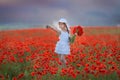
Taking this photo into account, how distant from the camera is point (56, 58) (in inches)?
291

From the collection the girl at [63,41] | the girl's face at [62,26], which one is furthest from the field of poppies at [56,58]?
the girl's face at [62,26]

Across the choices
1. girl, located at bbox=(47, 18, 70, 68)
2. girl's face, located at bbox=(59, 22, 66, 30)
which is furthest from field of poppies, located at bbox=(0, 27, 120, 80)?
girl's face, located at bbox=(59, 22, 66, 30)

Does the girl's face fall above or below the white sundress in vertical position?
above

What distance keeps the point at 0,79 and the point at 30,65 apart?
3.92ft

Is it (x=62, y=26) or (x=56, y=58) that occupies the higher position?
(x=62, y=26)

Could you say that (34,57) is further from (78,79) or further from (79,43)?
(79,43)

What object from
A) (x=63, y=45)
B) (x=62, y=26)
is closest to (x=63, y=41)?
(x=63, y=45)

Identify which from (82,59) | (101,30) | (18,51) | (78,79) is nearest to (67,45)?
(82,59)

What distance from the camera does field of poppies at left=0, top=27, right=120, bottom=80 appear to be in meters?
5.92

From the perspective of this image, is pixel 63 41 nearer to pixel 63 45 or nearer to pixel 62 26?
pixel 63 45

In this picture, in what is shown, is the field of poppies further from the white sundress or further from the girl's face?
the girl's face

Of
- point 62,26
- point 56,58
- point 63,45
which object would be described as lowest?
point 56,58

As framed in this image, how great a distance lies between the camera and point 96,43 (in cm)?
913

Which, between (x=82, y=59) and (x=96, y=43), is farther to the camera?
(x=96, y=43)
